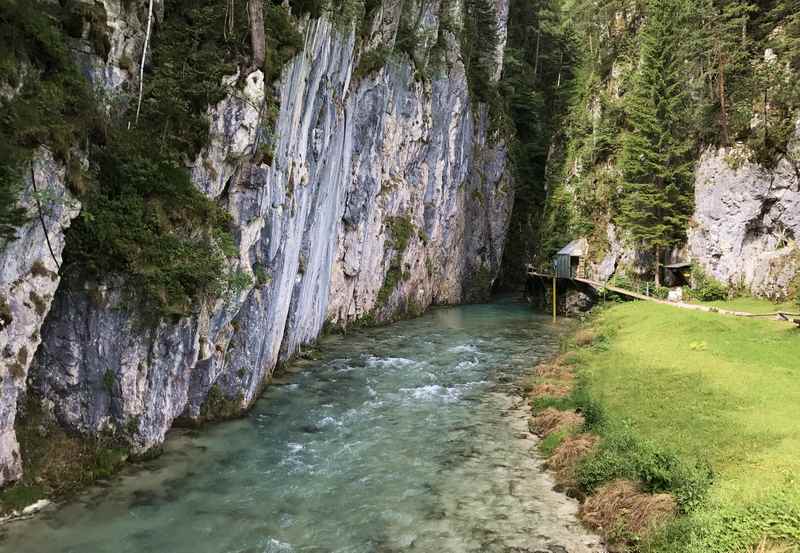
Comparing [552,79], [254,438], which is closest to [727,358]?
[254,438]

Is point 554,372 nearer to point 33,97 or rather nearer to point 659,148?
point 33,97

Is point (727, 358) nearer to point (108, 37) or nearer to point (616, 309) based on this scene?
point (616, 309)

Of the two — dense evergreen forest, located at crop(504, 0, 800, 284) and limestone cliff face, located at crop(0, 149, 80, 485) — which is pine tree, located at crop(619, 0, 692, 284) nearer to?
dense evergreen forest, located at crop(504, 0, 800, 284)

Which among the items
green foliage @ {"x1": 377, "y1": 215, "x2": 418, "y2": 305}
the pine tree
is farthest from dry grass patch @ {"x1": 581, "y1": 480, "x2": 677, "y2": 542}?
the pine tree

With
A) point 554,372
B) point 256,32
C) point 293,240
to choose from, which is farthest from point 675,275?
point 256,32

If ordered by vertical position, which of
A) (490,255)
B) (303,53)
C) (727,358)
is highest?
(303,53)

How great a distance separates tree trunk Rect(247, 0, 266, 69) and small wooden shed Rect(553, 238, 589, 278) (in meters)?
39.3

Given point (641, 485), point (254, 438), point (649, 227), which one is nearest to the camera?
point (641, 485)

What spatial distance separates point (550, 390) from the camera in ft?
66.0

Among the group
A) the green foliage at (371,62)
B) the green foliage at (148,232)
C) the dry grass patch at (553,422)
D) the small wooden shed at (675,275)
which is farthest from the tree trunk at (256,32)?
the small wooden shed at (675,275)

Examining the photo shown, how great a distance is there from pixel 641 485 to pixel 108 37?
621 inches

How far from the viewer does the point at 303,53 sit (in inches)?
771

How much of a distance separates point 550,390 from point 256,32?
15.7 m

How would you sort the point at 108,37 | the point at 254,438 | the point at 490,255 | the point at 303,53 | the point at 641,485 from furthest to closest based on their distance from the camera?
1. the point at 490,255
2. the point at 303,53
3. the point at 254,438
4. the point at 108,37
5. the point at 641,485
